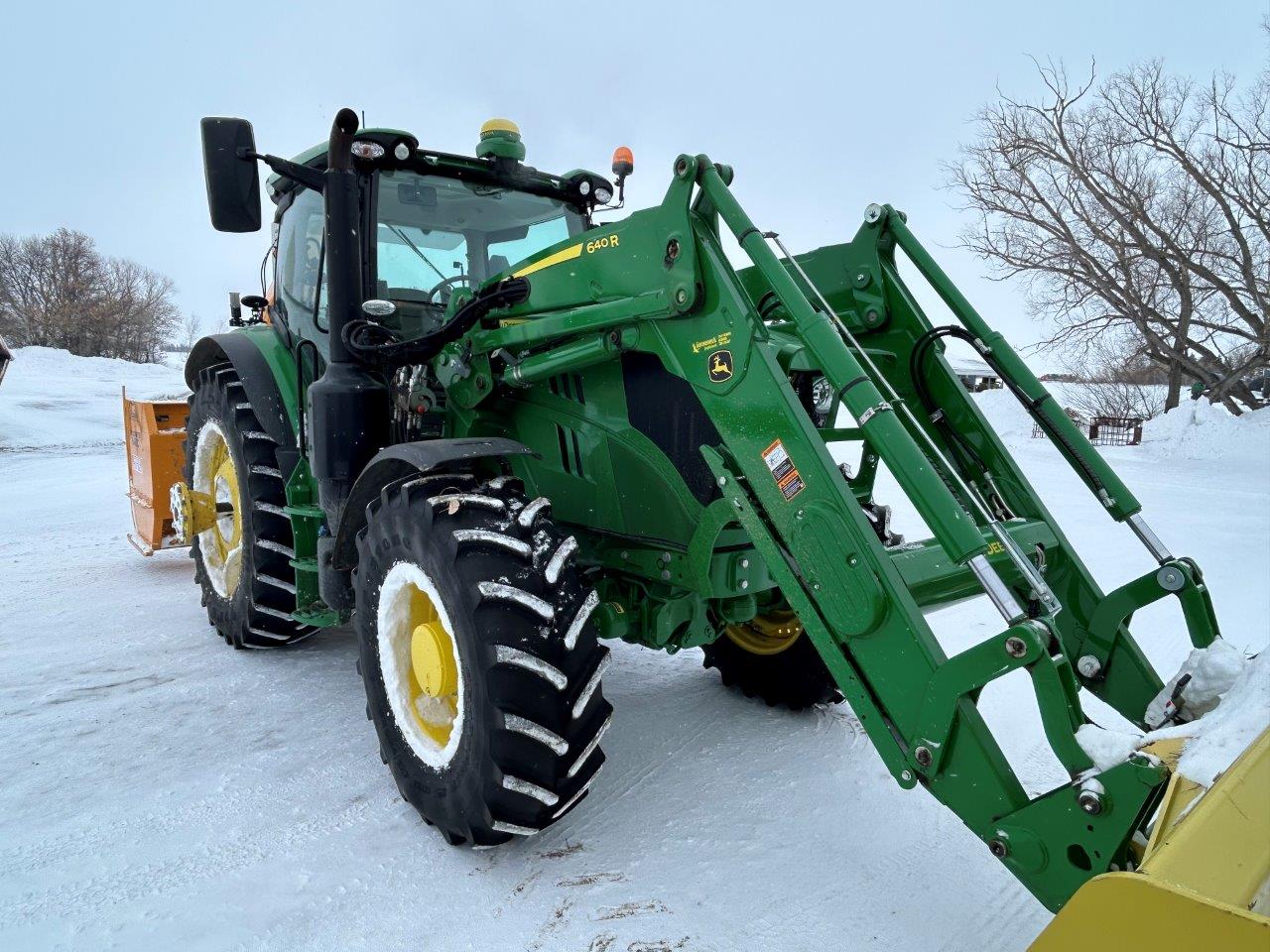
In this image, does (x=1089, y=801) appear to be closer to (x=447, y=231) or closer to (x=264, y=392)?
(x=447, y=231)

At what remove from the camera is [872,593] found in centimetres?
204

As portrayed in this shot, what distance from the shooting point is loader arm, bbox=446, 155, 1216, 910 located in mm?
1844

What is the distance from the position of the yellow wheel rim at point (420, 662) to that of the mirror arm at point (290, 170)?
1.50 metres

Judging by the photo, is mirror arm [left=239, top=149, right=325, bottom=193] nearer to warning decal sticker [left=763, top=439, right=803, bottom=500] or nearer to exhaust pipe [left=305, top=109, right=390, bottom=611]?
exhaust pipe [left=305, top=109, right=390, bottom=611]

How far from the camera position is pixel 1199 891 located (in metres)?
1.31

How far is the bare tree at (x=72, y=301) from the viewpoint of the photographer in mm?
37000

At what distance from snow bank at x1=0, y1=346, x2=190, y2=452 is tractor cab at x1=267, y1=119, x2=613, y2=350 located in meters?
13.0

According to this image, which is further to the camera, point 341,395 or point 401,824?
point 341,395

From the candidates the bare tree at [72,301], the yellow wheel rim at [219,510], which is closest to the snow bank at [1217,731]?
the yellow wheel rim at [219,510]

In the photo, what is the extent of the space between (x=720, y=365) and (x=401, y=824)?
72.9 inches

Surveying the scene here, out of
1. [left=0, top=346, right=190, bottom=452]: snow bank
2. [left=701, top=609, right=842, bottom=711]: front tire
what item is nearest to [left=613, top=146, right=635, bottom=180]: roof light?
[left=701, top=609, right=842, bottom=711]: front tire

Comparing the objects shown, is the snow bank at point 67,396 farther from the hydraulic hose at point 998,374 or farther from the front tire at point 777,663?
the hydraulic hose at point 998,374

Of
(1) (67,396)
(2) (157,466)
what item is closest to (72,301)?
(1) (67,396)

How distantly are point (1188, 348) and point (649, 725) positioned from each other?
19812 mm
